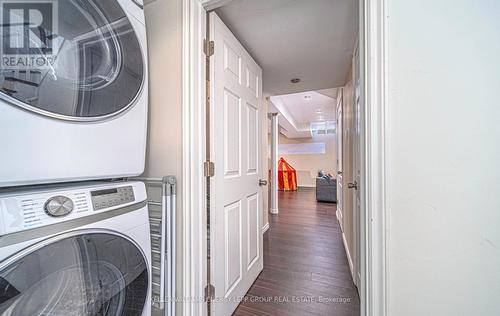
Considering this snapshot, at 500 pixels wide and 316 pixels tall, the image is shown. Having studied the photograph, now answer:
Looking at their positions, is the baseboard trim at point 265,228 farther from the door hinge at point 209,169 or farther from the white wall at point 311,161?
the white wall at point 311,161

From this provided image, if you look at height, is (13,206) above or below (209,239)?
above

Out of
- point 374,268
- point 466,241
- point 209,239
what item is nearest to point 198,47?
point 209,239

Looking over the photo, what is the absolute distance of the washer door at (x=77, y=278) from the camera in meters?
0.57

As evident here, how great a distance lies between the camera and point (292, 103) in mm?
4875

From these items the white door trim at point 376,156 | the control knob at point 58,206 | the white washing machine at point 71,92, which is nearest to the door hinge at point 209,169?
the white washing machine at point 71,92

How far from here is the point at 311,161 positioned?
867 cm

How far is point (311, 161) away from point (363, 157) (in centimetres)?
812

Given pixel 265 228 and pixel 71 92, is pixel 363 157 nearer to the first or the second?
pixel 71 92

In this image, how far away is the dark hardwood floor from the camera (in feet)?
5.09

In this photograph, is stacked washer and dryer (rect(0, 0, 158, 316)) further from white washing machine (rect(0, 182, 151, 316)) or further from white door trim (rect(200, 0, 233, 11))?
white door trim (rect(200, 0, 233, 11))

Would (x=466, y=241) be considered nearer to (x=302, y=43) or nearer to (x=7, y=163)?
(x=7, y=163)

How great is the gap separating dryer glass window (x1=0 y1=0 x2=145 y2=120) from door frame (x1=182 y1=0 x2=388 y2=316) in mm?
294

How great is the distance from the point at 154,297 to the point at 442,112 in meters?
1.57

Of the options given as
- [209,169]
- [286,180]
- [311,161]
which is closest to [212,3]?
[209,169]
